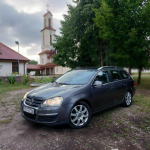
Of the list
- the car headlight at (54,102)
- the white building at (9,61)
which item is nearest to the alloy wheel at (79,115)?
the car headlight at (54,102)

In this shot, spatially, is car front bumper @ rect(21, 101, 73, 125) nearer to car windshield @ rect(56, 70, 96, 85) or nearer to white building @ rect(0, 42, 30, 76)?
car windshield @ rect(56, 70, 96, 85)

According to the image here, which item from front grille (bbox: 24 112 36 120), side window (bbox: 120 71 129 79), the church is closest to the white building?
the church

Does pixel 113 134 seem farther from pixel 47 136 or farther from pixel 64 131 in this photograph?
pixel 47 136

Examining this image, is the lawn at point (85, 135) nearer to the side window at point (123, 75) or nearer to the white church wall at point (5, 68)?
the side window at point (123, 75)

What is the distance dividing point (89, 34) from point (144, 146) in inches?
418

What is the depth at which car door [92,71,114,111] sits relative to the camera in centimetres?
395

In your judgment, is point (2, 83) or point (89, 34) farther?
point (2, 83)

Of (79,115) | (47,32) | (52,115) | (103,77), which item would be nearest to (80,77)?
(103,77)

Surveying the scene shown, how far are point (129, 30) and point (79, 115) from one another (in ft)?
22.3

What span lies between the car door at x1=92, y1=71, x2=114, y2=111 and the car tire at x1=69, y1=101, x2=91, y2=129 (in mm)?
392

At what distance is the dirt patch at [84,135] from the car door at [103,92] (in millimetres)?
452

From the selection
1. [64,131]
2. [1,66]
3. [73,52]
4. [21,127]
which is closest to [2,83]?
[73,52]

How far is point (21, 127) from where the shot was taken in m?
3.62

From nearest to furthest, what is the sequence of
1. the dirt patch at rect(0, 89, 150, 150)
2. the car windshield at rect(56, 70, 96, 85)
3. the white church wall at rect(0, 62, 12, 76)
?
1. the dirt patch at rect(0, 89, 150, 150)
2. the car windshield at rect(56, 70, 96, 85)
3. the white church wall at rect(0, 62, 12, 76)
